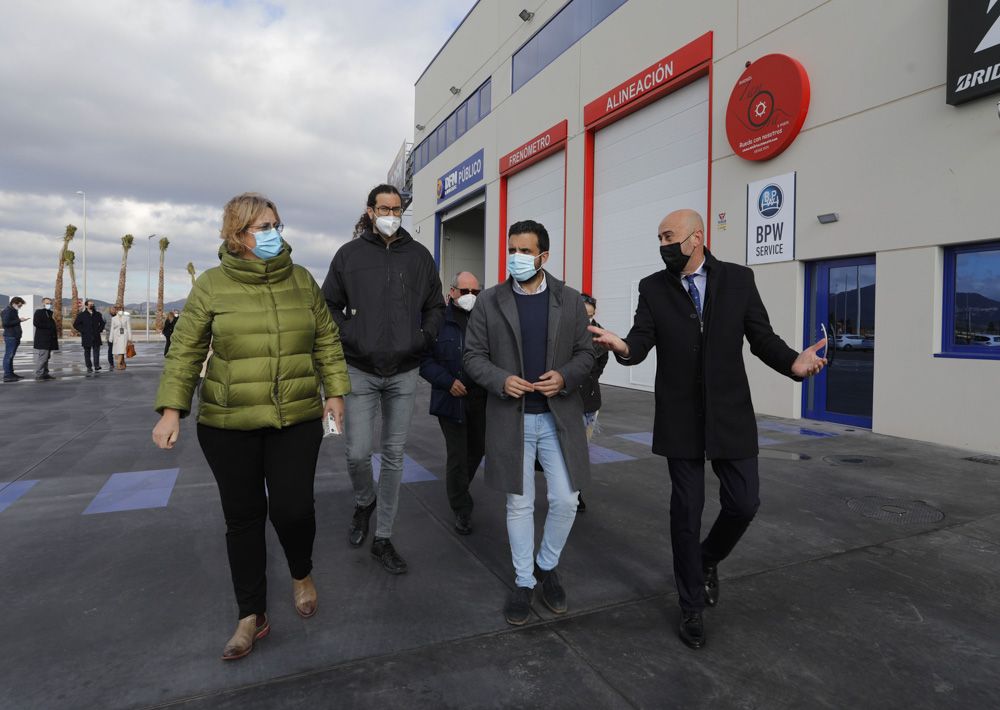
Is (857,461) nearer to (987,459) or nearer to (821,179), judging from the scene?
(987,459)

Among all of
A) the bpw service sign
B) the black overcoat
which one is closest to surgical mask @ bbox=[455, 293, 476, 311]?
the black overcoat

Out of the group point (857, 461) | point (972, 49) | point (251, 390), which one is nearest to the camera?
point (251, 390)

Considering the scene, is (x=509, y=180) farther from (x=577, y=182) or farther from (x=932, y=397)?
(x=932, y=397)

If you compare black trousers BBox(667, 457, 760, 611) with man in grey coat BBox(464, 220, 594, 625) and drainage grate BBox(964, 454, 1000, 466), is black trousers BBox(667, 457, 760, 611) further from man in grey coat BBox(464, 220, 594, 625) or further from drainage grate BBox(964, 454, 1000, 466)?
drainage grate BBox(964, 454, 1000, 466)

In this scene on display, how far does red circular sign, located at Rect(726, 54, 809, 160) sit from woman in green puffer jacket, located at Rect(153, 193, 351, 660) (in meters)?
8.36

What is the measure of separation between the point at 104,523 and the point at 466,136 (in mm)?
19957

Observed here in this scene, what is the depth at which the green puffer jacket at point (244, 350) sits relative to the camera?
2385 mm

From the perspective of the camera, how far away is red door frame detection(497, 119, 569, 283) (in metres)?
15.2

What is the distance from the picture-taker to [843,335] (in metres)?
8.21

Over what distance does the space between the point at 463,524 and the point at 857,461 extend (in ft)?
14.6

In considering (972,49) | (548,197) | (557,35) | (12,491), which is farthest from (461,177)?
(12,491)

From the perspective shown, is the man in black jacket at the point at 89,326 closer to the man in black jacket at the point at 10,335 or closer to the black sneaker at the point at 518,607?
the man in black jacket at the point at 10,335

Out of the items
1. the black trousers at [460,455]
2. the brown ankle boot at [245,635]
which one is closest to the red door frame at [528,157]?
the black trousers at [460,455]

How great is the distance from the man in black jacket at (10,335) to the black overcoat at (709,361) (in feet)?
49.0
